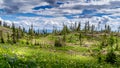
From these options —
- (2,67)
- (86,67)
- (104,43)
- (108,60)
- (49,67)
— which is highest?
(2,67)

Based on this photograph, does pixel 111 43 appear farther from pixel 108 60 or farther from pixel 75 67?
pixel 75 67

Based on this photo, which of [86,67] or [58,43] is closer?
[86,67]

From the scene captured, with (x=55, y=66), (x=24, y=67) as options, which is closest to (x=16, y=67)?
(x=24, y=67)

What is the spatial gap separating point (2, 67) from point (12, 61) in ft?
5.84

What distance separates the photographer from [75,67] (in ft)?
68.5

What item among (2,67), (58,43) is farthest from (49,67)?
(58,43)

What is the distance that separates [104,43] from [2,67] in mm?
143578

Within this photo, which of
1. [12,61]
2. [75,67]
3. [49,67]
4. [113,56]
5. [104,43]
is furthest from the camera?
[104,43]

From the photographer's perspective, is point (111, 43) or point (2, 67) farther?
point (111, 43)

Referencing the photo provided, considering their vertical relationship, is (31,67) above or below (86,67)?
above

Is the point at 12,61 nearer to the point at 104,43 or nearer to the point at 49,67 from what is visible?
the point at 49,67

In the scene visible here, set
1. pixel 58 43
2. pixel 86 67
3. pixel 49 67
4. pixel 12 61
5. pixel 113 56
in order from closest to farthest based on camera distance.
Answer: pixel 12 61
pixel 49 67
pixel 86 67
pixel 113 56
pixel 58 43

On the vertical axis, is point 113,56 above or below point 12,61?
below

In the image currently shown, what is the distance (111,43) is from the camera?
143m
